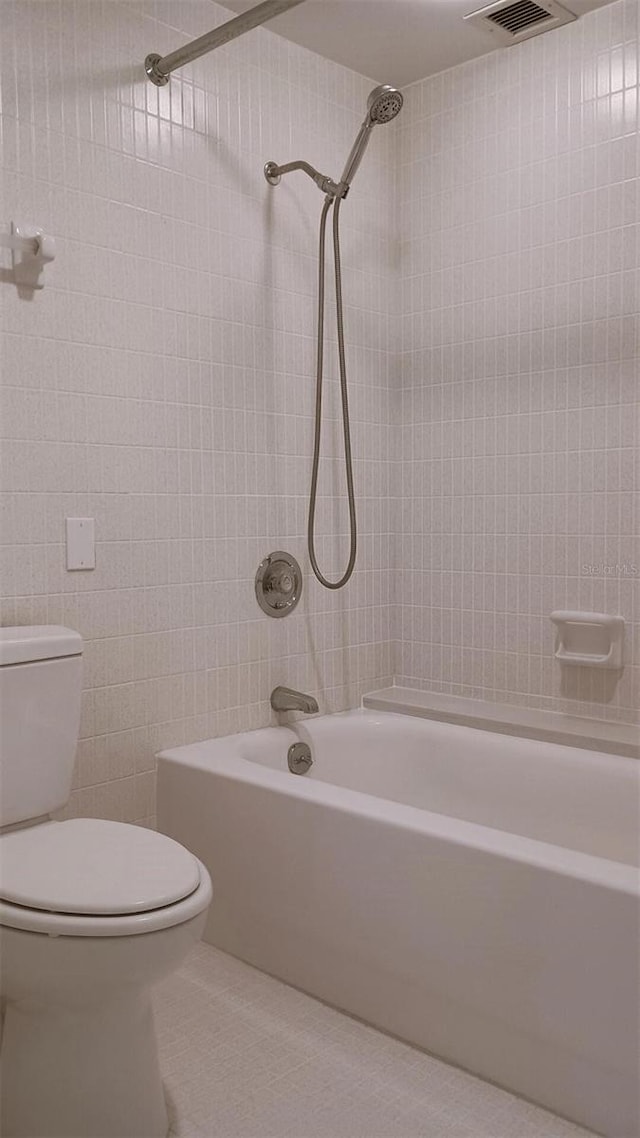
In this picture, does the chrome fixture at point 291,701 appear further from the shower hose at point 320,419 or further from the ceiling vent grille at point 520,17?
the ceiling vent grille at point 520,17

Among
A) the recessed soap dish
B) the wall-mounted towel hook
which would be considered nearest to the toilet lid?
the wall-mounted towel hook

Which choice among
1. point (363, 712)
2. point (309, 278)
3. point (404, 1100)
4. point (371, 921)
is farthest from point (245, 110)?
point (404, 1100)

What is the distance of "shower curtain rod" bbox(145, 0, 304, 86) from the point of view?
71.7 inches

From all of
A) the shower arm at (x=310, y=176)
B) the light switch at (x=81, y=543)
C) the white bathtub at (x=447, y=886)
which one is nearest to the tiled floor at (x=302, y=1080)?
the white bathtub at (x=447, y=886)

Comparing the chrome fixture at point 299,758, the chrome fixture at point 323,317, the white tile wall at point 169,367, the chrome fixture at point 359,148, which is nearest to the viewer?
the white tile wall at point 169,367

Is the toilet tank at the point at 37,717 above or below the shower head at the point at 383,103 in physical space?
below

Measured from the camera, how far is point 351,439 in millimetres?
A: 2799

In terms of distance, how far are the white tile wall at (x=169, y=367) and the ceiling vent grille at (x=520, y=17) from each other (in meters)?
0.58

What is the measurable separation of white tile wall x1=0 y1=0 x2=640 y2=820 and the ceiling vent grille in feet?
0.80

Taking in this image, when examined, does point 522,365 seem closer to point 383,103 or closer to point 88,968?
point 383,103

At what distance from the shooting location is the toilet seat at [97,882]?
1417 mm

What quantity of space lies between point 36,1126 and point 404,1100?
63cm

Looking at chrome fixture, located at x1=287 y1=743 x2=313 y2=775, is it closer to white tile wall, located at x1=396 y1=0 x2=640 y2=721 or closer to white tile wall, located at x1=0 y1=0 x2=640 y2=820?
white tile wall, located at x1=0 y1=0 x2=640 y2=820

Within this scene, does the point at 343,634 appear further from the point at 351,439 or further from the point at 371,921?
the point at 371,921
